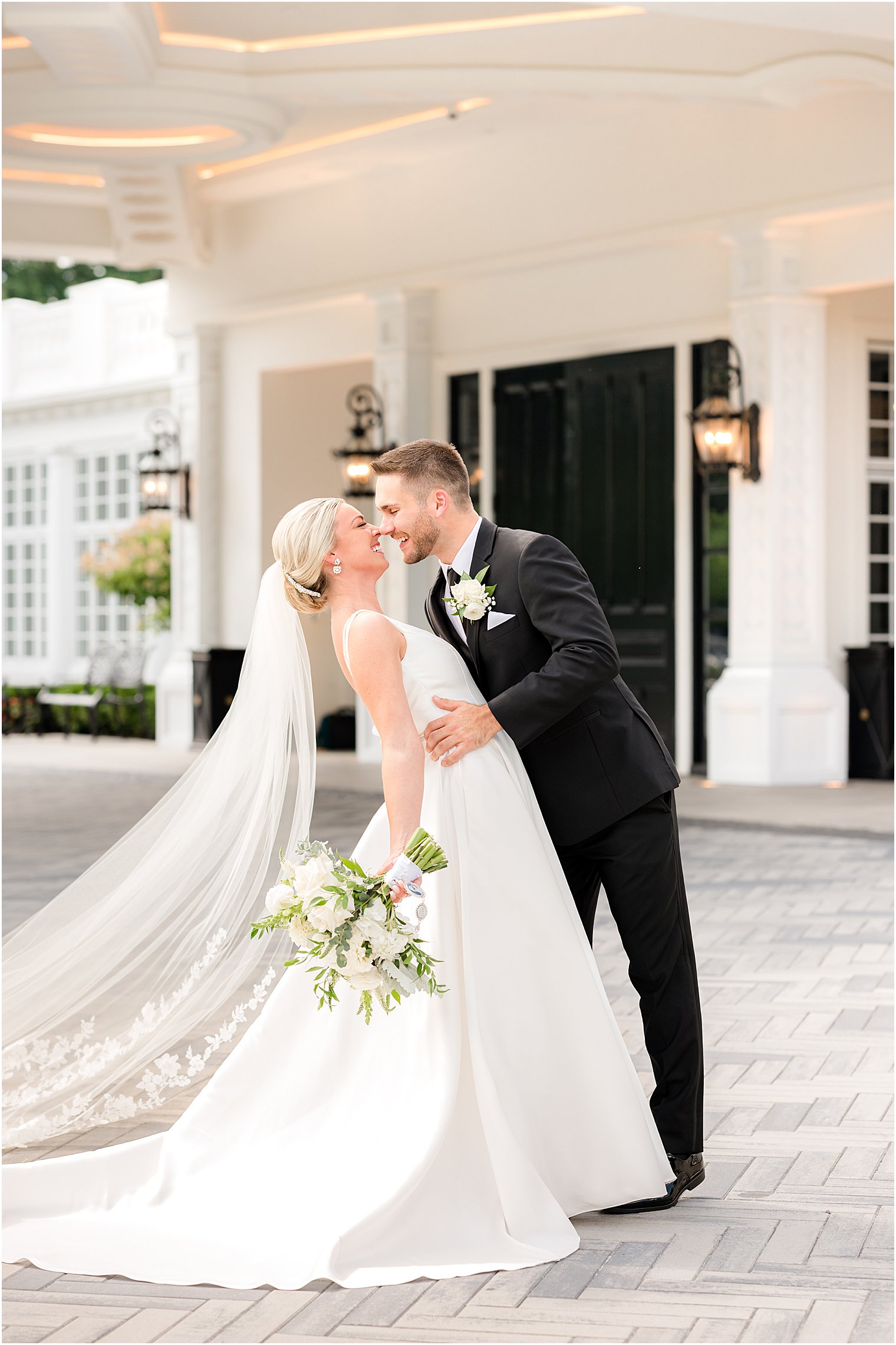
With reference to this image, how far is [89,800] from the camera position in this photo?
1142 cm

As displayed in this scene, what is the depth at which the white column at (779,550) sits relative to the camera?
1147cm

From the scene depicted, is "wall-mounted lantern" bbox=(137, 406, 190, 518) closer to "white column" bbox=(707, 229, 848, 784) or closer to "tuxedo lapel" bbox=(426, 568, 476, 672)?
"white column" bbox=(707, 229, 848, 784)

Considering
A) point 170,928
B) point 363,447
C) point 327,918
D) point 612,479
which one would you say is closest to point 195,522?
point 363,447

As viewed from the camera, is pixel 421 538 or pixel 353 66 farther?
pixel 353 66

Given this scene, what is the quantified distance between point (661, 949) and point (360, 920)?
A: 797 mm

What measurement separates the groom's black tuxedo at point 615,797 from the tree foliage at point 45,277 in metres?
24.2

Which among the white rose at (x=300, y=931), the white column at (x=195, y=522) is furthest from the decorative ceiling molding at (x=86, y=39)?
the white rose at (x=300, y=931)

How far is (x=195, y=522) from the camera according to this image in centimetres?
1545

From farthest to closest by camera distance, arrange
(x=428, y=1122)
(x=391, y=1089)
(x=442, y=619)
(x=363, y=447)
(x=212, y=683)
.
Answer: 1. (x=212, y=683)
2. (x=363, y=447)
3. (x=442, y=619)
4. (x=391, y=1089)
5. (x=428, y=1122)

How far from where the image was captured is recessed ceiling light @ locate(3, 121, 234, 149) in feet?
37.6

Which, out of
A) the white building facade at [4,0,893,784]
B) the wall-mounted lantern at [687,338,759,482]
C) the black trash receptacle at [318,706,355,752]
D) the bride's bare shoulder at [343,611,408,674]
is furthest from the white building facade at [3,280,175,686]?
the bride's bare shoulder at [343,611,408,674]

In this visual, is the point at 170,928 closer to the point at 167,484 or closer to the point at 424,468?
the point at 424,468

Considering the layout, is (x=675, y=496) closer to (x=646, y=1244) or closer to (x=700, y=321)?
(x=700, y=321)

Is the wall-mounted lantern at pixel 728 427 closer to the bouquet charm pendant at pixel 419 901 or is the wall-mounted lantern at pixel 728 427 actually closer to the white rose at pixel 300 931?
the bouquet charm pendant at pixel 419 901
